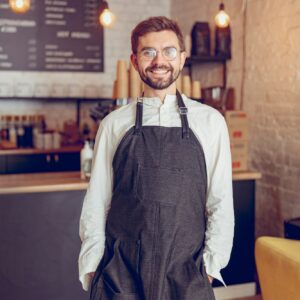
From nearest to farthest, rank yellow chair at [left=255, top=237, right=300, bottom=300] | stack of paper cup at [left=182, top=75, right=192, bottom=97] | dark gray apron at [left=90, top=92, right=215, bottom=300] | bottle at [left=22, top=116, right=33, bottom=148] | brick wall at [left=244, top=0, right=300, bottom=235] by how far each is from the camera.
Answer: dark gray apron at [left=90, top=92, right=215, bottom=300] → yellow chair at [left=255, top=237, right=300, bottom=300] → brick wall at [left=244, top=0, right=300, bottom=235] → stack of paper cup at [left=182, top=75, right=192, bottom=97] → bottle at [left=22, top=116, right=33, bottom=148]

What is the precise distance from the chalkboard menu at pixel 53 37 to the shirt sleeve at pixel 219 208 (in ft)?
12.8

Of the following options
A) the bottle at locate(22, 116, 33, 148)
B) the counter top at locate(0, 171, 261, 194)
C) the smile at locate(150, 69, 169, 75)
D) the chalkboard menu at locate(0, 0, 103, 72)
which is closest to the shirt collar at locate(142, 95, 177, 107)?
the smile at locate(150, 69, 169, 75)

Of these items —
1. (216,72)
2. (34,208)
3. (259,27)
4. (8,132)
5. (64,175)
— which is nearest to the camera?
(34,208)

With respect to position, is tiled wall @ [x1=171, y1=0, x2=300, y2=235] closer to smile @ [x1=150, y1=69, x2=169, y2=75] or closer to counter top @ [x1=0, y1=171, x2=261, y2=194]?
counter top @ [x1=0, y1=171, x2=261, y2=194]

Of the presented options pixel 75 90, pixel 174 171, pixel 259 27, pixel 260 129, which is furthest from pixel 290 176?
pixel 75 90

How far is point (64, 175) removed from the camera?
139 inches


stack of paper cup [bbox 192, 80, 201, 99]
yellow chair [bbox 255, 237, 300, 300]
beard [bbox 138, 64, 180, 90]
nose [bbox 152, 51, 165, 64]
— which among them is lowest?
yellow chair [bbox 255, 237, 300, 300]

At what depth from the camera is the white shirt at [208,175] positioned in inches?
73.5

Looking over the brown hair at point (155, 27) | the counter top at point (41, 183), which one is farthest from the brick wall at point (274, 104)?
the brown hair at point (155, 27)

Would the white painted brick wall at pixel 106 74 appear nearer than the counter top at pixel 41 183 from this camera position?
No

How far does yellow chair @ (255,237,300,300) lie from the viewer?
8.25ft

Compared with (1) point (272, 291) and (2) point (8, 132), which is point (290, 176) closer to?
(1) point (272, 291)

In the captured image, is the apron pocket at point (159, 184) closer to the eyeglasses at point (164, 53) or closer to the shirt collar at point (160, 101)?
the shirt collar at point (160, 101)

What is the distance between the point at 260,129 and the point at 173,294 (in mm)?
2533
